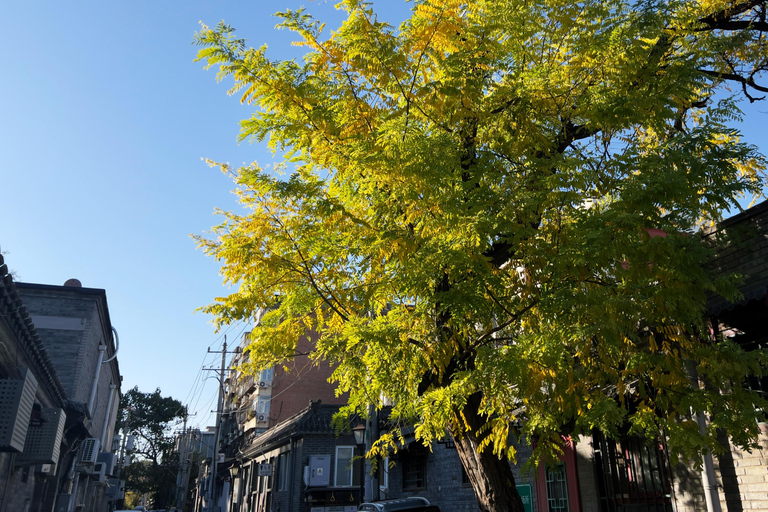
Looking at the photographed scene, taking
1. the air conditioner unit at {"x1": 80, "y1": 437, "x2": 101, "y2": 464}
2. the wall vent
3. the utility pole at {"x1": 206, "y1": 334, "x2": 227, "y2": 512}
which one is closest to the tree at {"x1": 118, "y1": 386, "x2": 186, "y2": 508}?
the utility pole at {"x1": 206, "y1": 334, "x2": 227, "y2": 512}

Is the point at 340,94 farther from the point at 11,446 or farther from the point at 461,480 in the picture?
the point at 461,480

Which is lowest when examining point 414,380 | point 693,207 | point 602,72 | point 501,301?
point 414,380

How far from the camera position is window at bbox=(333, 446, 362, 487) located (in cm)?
2586

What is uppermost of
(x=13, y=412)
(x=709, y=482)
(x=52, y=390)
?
(x=52, y=390)

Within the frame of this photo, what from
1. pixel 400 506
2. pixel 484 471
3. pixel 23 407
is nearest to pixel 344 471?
pixel 400 506

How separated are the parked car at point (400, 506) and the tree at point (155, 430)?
209 ft

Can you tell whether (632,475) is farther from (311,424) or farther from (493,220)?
(311,424)

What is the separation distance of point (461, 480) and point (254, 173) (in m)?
12.7

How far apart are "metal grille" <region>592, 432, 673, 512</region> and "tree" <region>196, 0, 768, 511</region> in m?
3.84

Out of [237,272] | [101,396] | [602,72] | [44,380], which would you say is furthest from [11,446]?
[101,396]

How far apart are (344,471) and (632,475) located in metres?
17.9

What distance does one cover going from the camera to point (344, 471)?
26.2m

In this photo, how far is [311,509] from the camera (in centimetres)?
2283

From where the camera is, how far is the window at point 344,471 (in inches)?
1018
